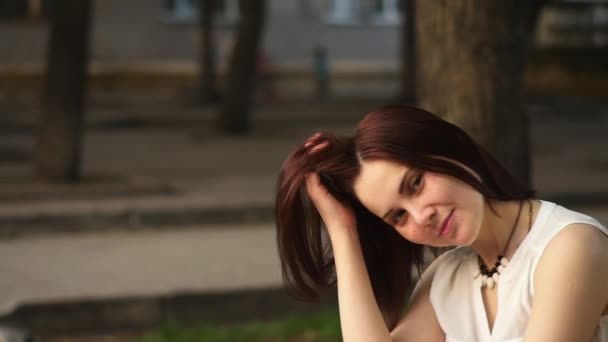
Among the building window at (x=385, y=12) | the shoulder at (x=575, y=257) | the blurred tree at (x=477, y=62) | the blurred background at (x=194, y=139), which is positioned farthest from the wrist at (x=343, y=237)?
the building window at (x=385, y=12)

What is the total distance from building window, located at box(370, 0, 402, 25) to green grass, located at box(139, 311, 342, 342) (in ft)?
73.6

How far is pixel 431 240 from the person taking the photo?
261cm

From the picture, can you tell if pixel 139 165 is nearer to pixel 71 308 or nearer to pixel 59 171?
pixel 59 171

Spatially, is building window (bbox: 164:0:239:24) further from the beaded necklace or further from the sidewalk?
the beaded necklace

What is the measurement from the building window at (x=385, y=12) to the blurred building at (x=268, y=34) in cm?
2

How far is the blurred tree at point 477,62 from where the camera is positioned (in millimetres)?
5266

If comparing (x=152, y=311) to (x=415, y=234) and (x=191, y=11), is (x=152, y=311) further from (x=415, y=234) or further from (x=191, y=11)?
(x=191, y=11)

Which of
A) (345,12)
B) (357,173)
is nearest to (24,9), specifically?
(345,12)

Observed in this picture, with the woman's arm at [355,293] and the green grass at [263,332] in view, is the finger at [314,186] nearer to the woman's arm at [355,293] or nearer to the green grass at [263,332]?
the woman's arm at [355,293]

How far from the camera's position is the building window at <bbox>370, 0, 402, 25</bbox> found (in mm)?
28469

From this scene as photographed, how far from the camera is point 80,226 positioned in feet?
30.2

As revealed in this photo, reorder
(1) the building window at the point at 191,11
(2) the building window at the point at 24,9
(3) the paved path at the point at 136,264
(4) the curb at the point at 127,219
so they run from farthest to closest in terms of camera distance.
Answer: (1) the building window at the point at 191,11 < (2) the building window at the point at 24,9 < (4) the curb at the point at 127,219 < (3) the paved path at the point at 136,264

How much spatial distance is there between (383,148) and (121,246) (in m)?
6.22

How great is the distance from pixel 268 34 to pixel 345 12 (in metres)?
2.78
